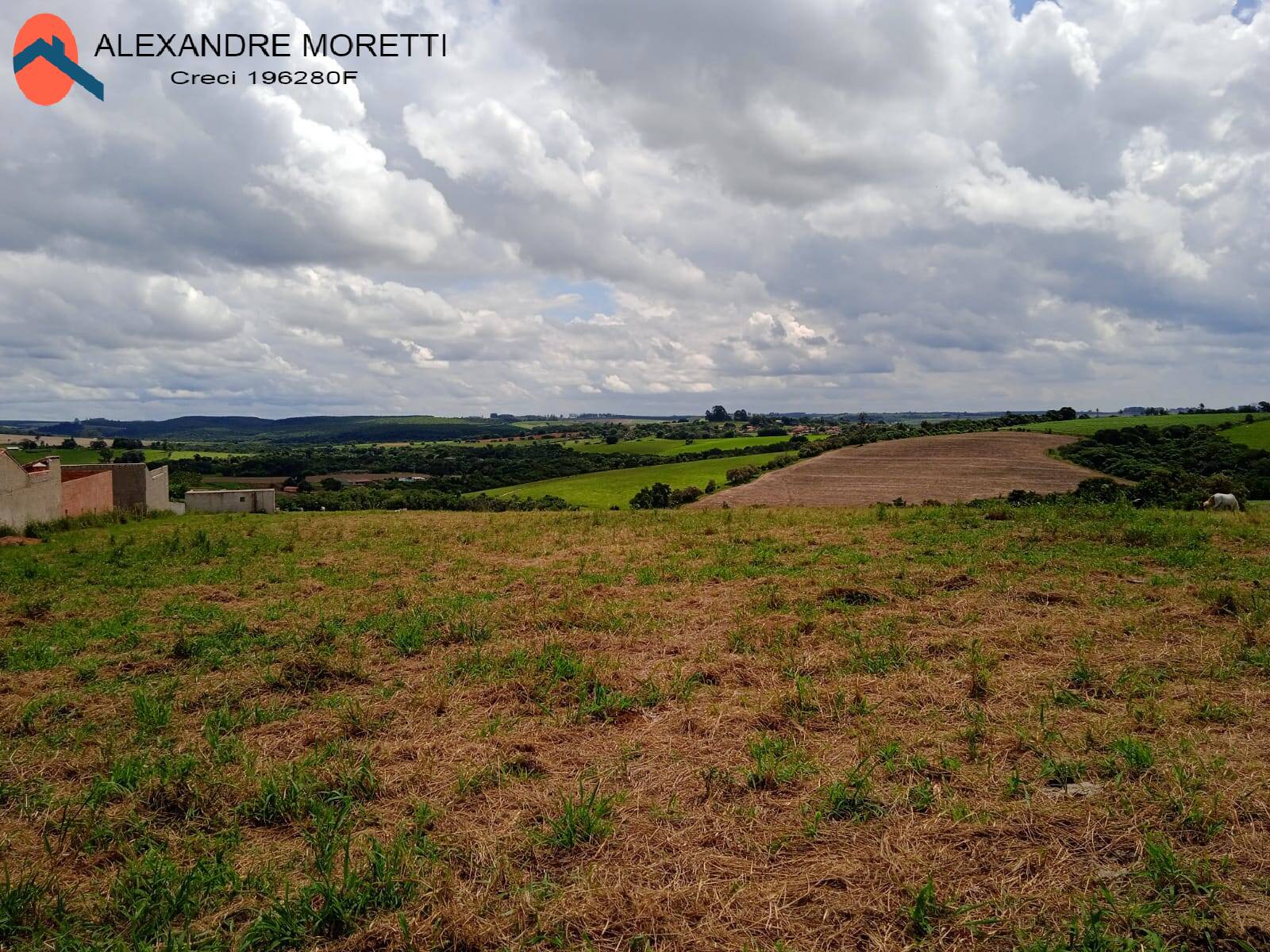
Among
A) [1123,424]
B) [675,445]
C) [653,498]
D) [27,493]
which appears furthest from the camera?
[675,445]

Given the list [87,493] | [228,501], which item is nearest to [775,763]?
[87,493]

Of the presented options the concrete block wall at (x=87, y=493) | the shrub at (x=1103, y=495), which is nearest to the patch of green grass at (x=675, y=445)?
the shrub at (x=1103, y=495)

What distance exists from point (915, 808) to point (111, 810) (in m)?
5.35

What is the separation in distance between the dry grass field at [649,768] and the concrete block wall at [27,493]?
15.6 meters

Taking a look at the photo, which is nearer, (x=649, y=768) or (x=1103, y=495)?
(x=649, y=768)

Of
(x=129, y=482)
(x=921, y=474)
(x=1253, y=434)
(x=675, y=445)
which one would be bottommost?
(x=921, y=474)

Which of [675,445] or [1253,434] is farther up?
[1253,434]

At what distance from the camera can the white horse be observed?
787 inches

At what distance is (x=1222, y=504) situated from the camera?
20.6 meters

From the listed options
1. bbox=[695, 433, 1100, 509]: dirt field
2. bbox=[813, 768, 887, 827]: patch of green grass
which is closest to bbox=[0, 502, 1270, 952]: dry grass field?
bbox=[813, 768, 887, 827]: patch of green grass

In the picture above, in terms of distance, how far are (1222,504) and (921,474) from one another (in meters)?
25.9

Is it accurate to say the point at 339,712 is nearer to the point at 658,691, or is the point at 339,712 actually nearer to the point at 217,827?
the point at 217,827

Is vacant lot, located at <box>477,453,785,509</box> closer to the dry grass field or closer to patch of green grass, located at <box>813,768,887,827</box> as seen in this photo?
the dry grass field

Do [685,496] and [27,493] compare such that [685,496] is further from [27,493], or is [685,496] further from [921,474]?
[27,493]
